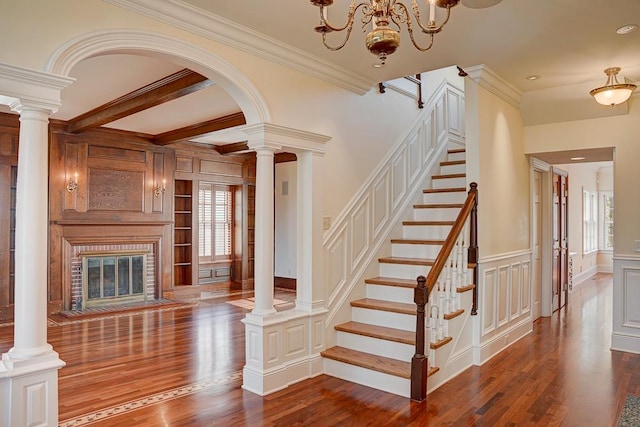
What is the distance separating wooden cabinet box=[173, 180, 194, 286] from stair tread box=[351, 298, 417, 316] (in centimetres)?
501

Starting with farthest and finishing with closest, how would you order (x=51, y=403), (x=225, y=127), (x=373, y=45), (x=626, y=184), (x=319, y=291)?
(x=225, y=127) → (x=626, y=184) → (x=319, y=291) → (x=51, y=403) → (x=373, y=45)

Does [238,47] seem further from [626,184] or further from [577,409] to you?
[626,184]

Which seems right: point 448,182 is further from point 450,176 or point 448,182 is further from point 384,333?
point 384,333

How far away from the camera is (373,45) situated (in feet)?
6.52

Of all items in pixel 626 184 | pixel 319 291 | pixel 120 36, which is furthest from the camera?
pixel 626 184

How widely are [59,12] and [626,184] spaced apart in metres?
5.48

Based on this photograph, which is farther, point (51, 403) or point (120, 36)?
point (120, 36)

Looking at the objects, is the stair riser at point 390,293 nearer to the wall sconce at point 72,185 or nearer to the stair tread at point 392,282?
the stair tread at point 392,282

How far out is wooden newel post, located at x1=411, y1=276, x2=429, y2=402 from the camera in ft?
11.2

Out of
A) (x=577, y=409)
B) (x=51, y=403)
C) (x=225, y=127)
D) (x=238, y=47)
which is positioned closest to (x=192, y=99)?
(x=225, y=127)

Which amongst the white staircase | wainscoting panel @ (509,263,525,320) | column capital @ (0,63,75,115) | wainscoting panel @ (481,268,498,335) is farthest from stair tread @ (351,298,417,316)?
column capital @ (0,63,75,115)

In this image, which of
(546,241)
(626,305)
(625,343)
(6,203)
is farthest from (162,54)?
(546,241)

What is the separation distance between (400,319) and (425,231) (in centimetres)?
136

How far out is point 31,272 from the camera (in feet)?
7.97
